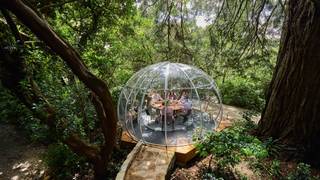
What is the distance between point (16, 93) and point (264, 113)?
5280mm

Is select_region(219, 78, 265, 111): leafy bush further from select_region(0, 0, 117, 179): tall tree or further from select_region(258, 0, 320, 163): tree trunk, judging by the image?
select_region(0, 0, 117, 179): tall tree

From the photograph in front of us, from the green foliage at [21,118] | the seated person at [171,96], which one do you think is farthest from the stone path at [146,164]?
the green foliage at [21,118]

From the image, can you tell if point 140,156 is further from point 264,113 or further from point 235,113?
point 235,113

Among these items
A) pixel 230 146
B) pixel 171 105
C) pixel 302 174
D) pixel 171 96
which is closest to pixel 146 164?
pixel 230 146

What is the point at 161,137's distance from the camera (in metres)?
7.56

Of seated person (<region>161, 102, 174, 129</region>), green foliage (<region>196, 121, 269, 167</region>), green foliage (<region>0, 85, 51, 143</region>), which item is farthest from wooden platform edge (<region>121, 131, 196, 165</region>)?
green foliage (<region>0, 85, 51, 143</region>)

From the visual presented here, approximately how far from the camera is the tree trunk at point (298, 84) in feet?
17.8

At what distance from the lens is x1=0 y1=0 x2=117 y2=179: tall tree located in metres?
3.58

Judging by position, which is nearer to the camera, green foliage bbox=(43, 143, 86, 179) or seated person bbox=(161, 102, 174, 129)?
green foliage bbox=(43, 143, 86, 179)

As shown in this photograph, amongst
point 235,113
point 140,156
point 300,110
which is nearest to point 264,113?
point 300,110

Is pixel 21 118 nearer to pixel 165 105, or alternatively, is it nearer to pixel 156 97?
pixel 156 97

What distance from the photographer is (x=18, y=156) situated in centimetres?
769

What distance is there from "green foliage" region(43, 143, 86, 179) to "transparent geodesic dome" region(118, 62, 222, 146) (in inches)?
70.6

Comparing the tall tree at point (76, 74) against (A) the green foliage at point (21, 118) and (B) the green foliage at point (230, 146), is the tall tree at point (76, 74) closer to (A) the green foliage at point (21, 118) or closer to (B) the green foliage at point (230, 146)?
(A) the green foliage at point (21, 118)
